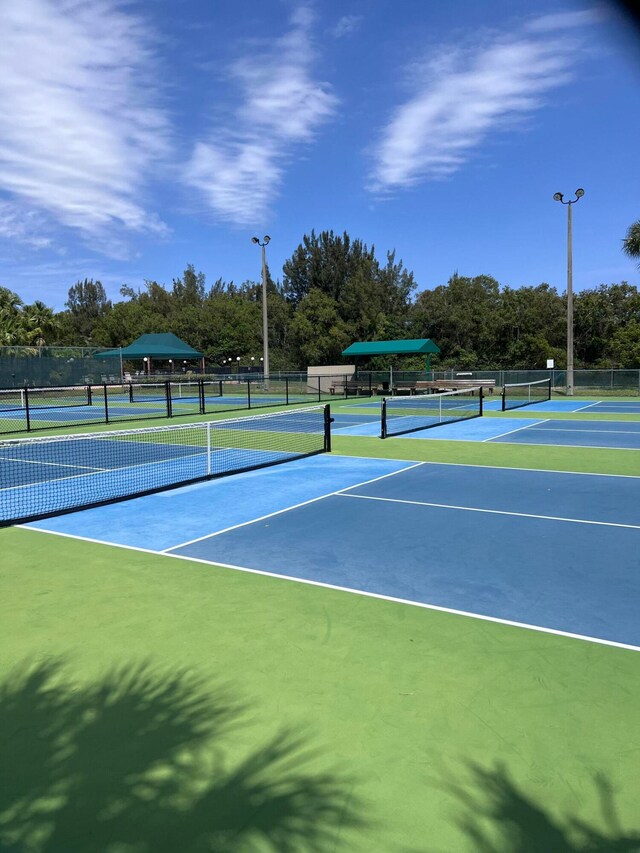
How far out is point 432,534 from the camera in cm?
778

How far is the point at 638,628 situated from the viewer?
16.4ft

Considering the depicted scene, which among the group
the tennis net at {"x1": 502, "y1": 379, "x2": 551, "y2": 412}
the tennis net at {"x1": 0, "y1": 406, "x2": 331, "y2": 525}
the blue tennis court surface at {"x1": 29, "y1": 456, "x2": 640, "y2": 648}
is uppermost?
the tennis net at {"x1": 502, "y1": 379, "x2": 551, "y2": 412}

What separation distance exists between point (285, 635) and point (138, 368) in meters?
71.6

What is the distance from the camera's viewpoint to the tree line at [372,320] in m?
53.5

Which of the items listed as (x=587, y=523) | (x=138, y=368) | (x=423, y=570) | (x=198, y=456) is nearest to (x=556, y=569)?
(x=423, y=570)

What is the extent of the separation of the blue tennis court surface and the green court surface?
60 centimetres

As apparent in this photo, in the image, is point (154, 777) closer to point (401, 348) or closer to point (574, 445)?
point (574, 445)

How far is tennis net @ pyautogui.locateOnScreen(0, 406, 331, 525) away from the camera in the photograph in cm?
1011

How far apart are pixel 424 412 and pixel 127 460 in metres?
16.1

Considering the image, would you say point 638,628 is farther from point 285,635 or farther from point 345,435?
Answer: point 345,435

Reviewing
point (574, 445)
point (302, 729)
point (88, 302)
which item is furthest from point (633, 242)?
point (88, 302)

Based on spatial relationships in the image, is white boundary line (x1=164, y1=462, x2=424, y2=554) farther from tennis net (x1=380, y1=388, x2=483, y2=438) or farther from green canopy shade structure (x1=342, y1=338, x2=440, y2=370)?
green canopy shade structure (x1=342, y1=338, x2=440, y2=370)

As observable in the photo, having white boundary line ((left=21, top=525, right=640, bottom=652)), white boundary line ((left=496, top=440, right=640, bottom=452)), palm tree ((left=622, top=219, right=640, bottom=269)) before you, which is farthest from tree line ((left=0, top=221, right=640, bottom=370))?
white boundary line ((left=21, top=525, right=640, bottom=652))

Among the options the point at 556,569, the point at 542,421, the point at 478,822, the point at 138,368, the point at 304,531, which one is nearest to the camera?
the point at 478,822
